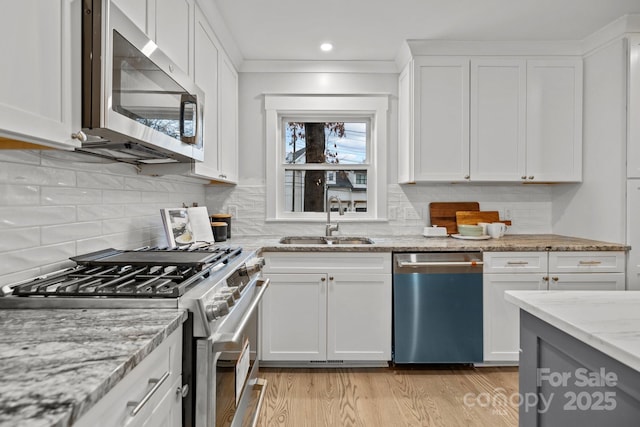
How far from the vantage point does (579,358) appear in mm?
949

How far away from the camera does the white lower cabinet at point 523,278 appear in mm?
2590

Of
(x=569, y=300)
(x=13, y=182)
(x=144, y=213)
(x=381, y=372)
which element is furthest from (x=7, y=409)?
(x=381, y=372)

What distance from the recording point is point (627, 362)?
0.77 metres

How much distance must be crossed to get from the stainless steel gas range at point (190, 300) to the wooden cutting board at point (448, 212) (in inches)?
80.5

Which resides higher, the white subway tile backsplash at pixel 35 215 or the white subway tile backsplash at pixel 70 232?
→ the white subway tile backsplash at pixel 35 215

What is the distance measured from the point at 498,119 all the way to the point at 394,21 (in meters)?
1.10

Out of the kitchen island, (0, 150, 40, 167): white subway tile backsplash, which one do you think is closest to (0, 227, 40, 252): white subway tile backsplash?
(0, 150, 40, 167): white subway tile backsplash

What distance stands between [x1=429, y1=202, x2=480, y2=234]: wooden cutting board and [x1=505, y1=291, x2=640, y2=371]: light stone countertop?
195cm

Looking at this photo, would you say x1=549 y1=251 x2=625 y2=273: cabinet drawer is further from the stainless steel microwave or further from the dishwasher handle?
the stainless steel microwave

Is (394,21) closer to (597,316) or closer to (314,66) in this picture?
(314,66)

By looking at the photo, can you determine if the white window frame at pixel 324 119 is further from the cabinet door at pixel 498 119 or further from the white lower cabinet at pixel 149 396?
the white lower cabinet at pixel 149 396

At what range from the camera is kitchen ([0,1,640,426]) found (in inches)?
39.8

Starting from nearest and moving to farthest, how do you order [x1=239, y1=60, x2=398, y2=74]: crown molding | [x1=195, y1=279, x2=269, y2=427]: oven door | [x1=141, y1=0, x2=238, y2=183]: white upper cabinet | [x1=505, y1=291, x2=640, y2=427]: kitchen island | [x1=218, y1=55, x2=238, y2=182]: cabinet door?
[x1=505, y1=291, x2=640, y2=427]: kitchen island → [x1=195, y1=279, x2=269, y2=427]: oven door → [x1=141, y1=0, x2=238, y2=183]: white upper cabinet → [x1=218, y1=55, x2=238, y2=182]: cabinet door → [x1=239, y1=60, x2=398, y2=74]: crown molding

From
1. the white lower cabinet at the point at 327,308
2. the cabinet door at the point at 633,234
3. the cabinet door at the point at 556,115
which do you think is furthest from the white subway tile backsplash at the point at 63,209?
the cabinet door at the point at 633,234
